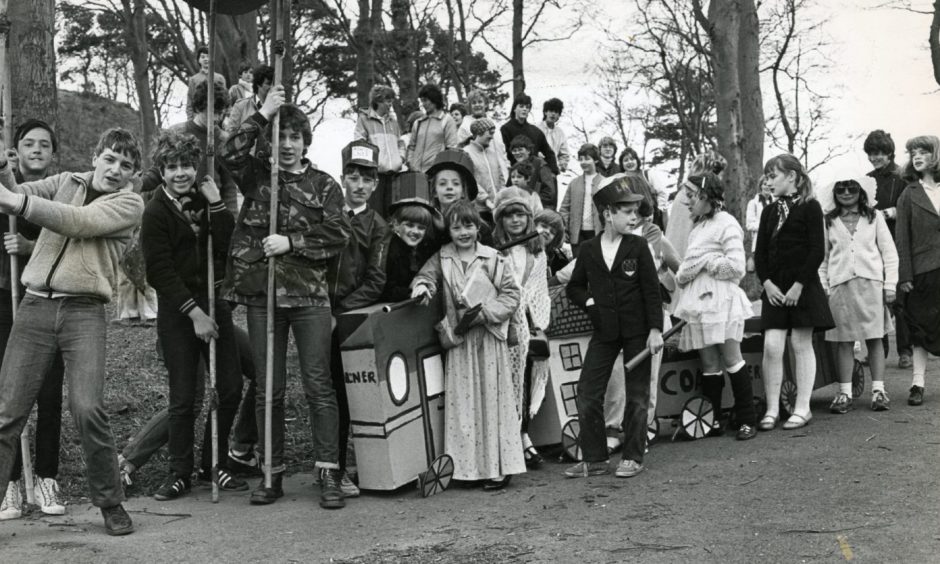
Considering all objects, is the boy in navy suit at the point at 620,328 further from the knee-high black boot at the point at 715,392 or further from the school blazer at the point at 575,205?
the school blazer at the point at 575,205

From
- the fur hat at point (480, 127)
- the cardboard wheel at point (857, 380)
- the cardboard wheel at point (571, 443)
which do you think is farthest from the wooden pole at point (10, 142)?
the cardboard wheel at point (857, 380)

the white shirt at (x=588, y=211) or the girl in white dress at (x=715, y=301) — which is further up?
the white shirt at (x=588, y=211)

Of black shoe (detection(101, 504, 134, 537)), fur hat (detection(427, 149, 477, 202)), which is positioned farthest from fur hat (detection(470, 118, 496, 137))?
black shoe (detection(101, 504, 134, 537))

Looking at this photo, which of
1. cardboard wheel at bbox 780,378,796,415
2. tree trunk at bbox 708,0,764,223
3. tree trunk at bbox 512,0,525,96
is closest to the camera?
cardboard wheel at bbox 780,378,796,415

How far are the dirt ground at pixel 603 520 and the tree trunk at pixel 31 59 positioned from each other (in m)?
→ 3.06

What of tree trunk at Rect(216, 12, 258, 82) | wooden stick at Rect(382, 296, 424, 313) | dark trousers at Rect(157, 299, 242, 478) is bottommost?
dark trousers at Rect(157, 299, 242, 478)

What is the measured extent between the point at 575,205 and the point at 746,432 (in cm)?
478

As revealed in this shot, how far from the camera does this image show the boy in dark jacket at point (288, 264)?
223 inches

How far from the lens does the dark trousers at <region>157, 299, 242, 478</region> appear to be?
19.0 ft

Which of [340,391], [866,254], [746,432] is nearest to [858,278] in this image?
[866,254]

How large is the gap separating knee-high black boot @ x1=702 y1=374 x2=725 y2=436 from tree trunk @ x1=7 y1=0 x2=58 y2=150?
5055 mm

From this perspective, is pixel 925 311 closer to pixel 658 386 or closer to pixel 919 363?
pixel 919 363

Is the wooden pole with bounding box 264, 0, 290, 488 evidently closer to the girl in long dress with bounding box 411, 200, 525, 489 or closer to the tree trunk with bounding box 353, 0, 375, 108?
the girl in long dress with bounding box 411, 200, 525, 489

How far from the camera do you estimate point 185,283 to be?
5828 mm
